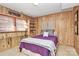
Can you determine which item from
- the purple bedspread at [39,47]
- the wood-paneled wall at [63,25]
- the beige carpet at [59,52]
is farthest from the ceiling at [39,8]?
the beige carpet at [59,52]

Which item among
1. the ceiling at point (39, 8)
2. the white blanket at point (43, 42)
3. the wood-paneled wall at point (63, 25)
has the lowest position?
the white blanket at point (43, 42)

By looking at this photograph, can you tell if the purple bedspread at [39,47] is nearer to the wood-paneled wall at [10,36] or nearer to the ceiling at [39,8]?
the wood-paneled wall at [10,36]

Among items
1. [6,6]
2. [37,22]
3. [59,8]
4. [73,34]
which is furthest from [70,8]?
[6,6]

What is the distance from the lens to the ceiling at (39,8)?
1.58 m

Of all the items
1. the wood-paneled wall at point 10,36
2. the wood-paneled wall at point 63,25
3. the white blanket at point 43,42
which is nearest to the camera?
the wood-paneled wall at point 10,36

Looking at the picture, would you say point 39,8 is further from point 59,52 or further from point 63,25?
point 59,52

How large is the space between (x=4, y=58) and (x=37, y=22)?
81cm

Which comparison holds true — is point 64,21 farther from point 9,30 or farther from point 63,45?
point 9,30

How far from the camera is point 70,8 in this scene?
1.60 metres

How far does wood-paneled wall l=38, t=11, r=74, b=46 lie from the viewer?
1.65 metres

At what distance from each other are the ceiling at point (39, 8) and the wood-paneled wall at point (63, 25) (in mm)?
82

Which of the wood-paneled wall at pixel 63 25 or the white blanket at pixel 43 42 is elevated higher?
the wood-paneled wall at pixel 63 25

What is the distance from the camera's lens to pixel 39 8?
1.65 m

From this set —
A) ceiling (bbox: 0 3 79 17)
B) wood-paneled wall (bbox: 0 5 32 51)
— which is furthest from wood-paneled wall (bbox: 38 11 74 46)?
wood-paneled wall (bbox: 0 5 32 51)
